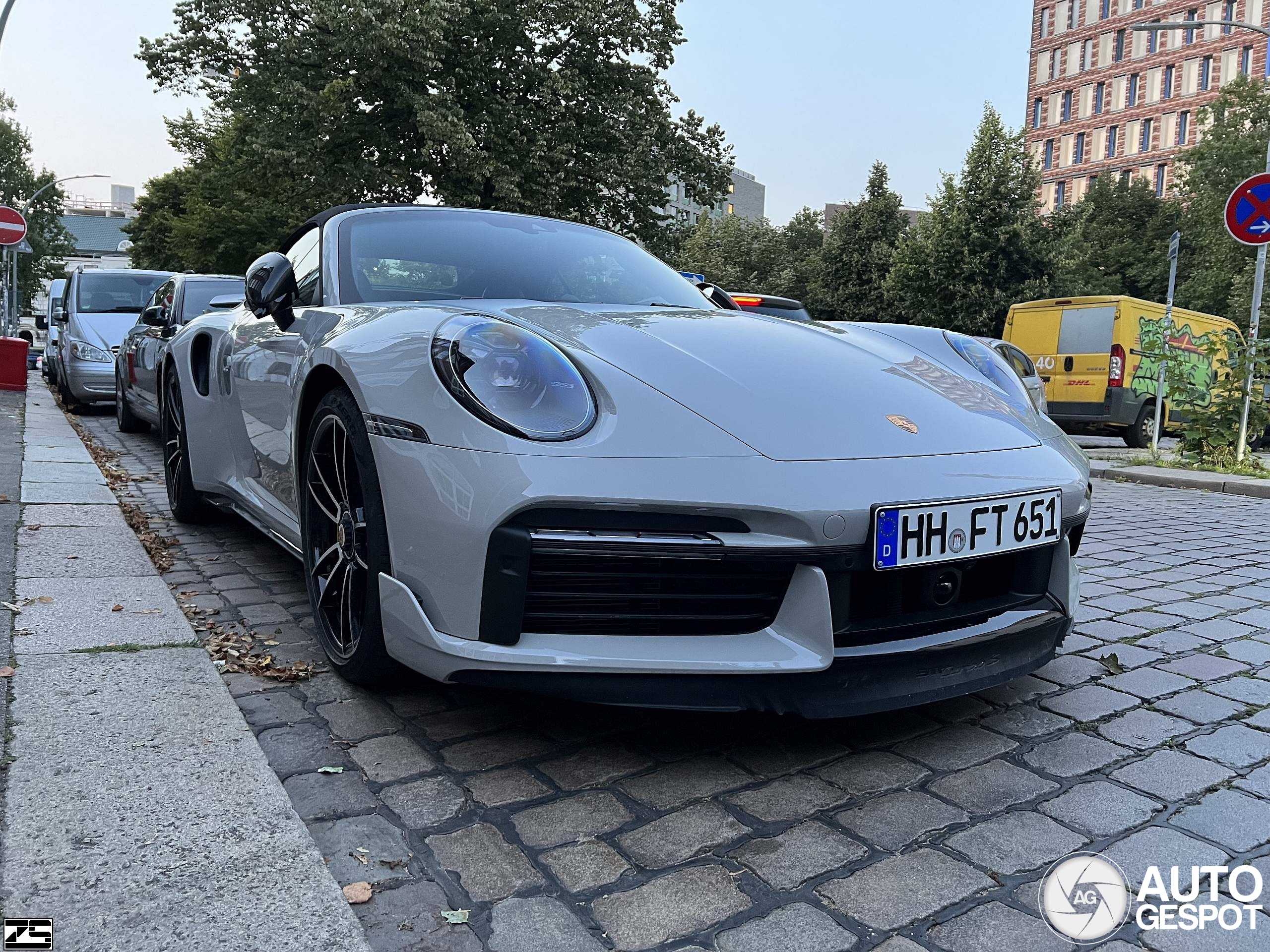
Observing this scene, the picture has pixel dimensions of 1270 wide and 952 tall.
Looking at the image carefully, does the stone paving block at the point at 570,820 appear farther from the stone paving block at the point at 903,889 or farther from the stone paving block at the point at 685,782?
the stone paving block at the point at 903,889

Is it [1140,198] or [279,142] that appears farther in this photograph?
[1140,198]

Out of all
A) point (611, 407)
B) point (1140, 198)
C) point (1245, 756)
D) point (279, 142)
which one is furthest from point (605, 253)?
point (1140, 198)

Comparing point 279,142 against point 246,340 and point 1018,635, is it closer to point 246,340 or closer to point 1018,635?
point 246,340

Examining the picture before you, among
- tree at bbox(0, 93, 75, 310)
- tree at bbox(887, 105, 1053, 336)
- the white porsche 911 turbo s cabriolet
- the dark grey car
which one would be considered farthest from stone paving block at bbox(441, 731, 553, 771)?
tree at bbox(0, 93, 75, 310)

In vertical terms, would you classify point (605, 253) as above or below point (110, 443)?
above

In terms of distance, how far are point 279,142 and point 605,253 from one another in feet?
59.5

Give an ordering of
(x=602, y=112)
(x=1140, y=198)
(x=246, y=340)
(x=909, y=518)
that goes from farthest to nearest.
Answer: (x=1140, y=198)
(x=602, y=112)
(x=246, y=340)
(x=909, y=518)

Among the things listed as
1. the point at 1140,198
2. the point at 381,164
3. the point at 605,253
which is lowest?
the point at 605,253

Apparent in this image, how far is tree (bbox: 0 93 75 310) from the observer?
1718 inches

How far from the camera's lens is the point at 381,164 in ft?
66.3

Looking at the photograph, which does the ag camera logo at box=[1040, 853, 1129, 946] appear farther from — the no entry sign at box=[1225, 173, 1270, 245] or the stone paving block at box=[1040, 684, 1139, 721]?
the no entry sign at box=[1225, 173, 1270, 245]

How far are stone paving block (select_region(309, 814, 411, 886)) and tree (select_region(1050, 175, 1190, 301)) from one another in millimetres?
39903

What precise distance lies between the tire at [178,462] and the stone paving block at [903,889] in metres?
3.60

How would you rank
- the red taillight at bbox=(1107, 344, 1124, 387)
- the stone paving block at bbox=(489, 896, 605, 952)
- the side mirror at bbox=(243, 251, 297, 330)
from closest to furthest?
1. the stone paving block at bbox=(489, 896, 605, 952)
2. the side mirror at bbox=(243, 251, 297, 330)
3. the red taillight at bbox=(1107, 344, 1124, 387)
